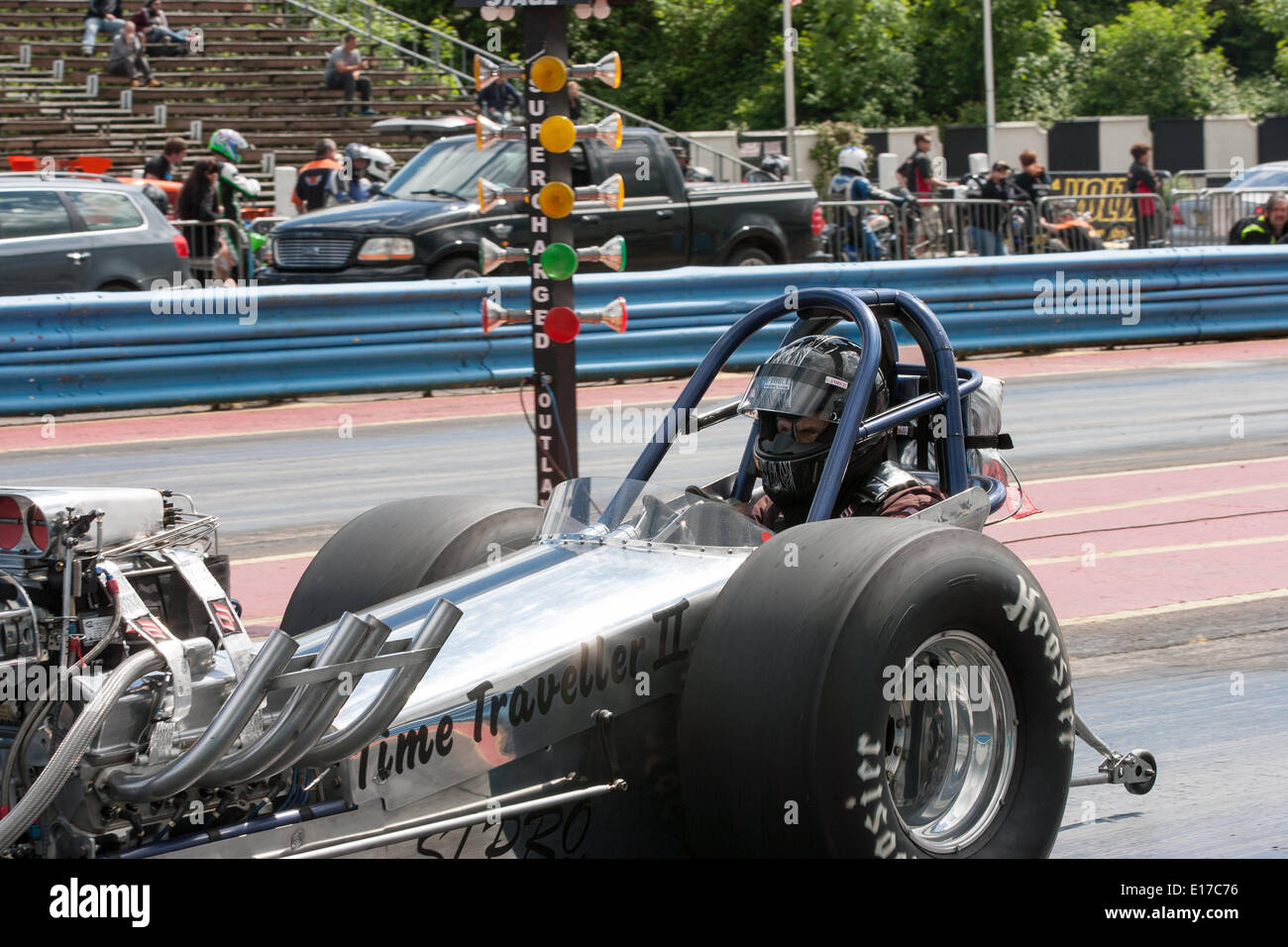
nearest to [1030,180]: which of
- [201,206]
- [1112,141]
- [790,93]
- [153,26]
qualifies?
[201,206]

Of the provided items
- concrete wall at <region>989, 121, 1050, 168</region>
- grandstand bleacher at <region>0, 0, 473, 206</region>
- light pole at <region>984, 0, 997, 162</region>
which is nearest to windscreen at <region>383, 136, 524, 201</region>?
grandstand bleacher at <region>0, 0, 473, 206</region>

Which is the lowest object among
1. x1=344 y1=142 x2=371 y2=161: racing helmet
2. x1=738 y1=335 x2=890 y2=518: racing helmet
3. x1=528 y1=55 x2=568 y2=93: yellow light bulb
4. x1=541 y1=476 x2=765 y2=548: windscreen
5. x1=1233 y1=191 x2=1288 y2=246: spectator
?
x1=541 y1=476 x2=765 y2=548: windscreen

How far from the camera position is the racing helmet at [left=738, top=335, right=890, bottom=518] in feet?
16.3

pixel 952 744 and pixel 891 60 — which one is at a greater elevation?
A: pixel 891 60

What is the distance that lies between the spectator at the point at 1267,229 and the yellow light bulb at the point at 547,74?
14.9 metres

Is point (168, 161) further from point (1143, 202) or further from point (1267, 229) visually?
point (1267, 229)

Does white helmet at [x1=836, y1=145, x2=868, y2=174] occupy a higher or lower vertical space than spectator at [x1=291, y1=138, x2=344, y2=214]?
higher

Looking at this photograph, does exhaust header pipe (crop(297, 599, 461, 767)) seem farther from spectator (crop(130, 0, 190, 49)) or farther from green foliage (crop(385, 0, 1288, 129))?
green foliage (crop(385, 0, 1288, 129))

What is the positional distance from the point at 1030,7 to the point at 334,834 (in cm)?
4763

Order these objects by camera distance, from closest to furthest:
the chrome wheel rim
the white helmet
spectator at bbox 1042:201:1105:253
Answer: the chrome wheel rim → spectator at bbox 1042:201:1105:253 → the white helmet

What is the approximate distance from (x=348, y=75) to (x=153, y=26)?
3.47 m

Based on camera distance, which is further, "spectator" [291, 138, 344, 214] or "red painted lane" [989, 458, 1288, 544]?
"spectator" [291, 138, 344, 214]

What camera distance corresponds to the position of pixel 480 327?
48.1ft

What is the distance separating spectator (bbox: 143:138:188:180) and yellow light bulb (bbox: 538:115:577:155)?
14.4 meters
